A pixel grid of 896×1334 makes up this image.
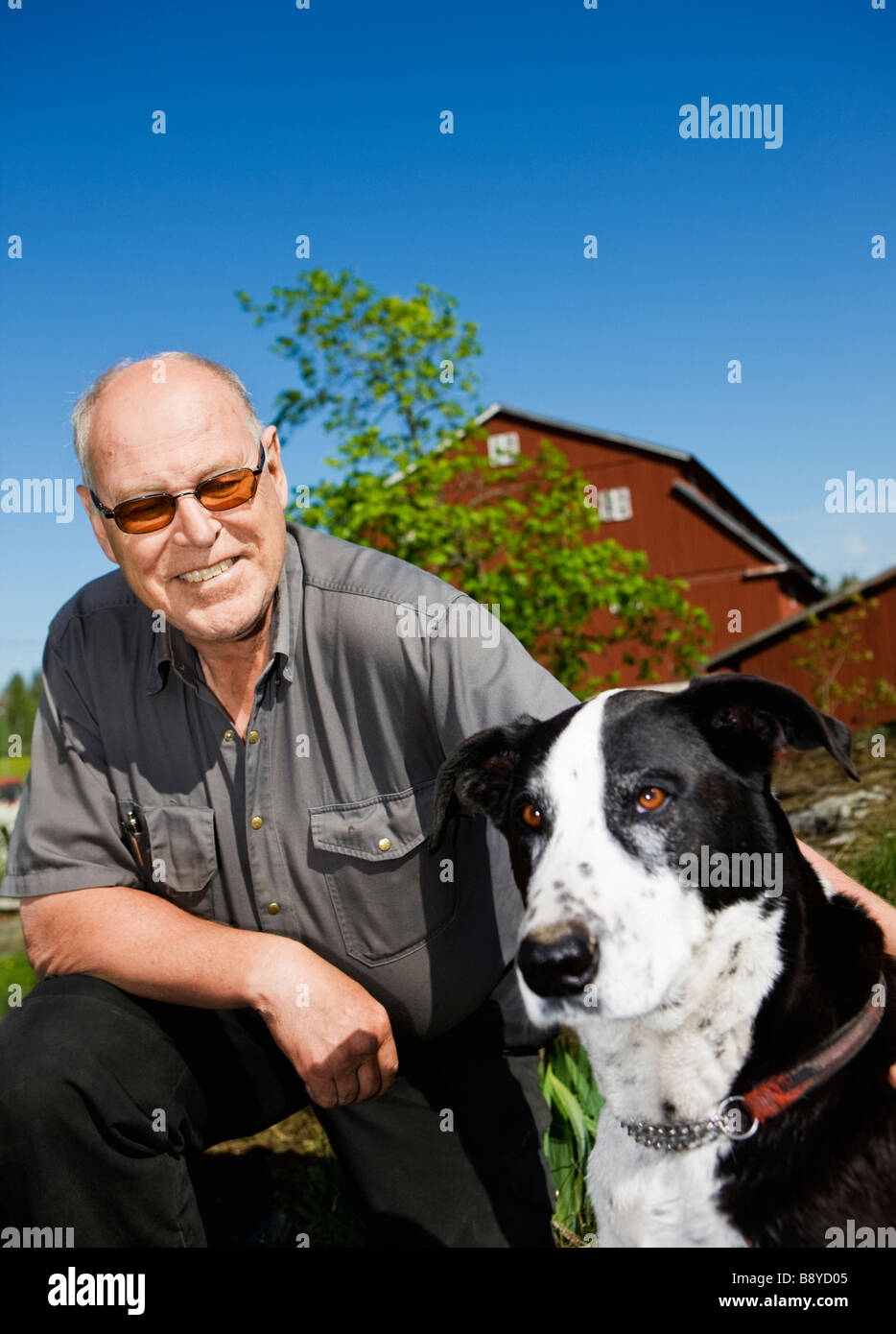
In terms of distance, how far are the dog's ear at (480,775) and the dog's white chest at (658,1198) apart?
0.83m

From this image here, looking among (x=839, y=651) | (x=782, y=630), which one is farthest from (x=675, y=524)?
(x=839, y=651)

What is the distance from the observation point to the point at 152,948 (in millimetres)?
2777

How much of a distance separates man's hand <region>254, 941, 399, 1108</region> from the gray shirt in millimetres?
233

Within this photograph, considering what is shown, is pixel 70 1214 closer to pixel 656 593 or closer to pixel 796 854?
pixel 796 854

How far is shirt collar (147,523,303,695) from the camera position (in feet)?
9.81

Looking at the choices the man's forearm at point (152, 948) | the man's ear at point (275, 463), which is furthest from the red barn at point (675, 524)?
the man's forearm at point (152, 948)

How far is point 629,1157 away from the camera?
2.29m

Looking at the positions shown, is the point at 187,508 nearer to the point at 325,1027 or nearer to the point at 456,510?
the point at 325,1027

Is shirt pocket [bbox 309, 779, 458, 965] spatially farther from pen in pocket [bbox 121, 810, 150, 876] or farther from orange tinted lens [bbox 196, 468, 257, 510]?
orange tinted lens [bbox 196, 468, 257, 510]

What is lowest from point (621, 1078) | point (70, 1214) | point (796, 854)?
point (70, 1214)

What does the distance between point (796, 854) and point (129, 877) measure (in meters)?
1.95

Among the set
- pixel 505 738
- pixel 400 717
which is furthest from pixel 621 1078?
pixel 400 717

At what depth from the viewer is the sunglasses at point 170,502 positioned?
9.62 feet

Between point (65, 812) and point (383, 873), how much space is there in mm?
1006
